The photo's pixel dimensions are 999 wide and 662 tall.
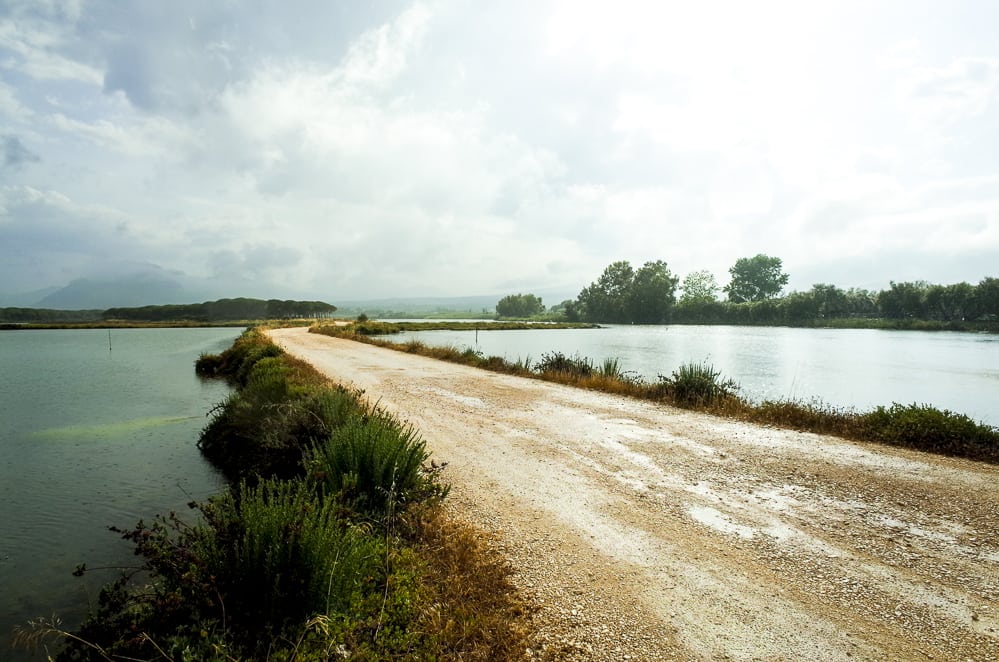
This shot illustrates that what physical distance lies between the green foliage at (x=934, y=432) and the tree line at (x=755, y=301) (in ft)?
216

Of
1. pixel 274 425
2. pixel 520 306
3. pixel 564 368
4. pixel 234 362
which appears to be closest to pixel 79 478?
pixel 274 425

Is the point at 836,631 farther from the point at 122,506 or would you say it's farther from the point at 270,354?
the point at 270,354

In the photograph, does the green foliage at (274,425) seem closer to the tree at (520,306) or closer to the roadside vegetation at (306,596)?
the roadside vegetation at (306,596)

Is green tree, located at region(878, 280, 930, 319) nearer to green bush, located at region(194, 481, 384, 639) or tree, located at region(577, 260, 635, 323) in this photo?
tree, located at region(577, 260, 635, 323)

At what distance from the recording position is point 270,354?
22.0 metres

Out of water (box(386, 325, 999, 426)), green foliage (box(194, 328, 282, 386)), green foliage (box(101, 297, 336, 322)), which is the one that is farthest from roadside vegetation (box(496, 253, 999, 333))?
green foliage (box(194, 328, 282, 386))

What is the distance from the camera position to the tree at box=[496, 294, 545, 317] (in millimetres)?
149825

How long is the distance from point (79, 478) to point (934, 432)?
1571 cm

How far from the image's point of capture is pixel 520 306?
493 feet

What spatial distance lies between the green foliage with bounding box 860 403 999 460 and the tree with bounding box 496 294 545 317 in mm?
140166

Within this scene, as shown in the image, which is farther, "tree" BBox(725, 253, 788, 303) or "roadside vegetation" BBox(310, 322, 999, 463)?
"tree" BBox(725, 253, 788, 303)

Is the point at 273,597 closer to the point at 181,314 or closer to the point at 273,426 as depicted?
the point at 273,426

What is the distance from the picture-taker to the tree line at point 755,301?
58616mm

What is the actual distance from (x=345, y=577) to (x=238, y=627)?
716mm
